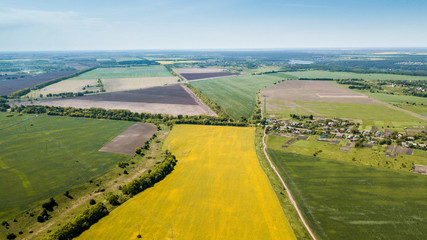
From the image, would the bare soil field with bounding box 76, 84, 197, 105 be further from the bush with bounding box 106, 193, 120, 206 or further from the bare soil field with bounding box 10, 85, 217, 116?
the bush with bounding box 106, 193, 120, 206

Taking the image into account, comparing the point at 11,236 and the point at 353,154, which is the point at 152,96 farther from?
the point at 353,154

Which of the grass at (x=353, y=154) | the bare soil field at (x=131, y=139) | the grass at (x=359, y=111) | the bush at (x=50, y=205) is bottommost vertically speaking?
the bush at (x=50, y=205)

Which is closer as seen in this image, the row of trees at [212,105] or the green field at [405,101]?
the row of trees at [212,105]

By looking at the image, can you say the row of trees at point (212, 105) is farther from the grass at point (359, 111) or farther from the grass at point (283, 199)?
the grass at point (359, 111)

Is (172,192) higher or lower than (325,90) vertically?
lower

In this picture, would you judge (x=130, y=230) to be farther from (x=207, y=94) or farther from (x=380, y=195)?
(x=207, y=94)

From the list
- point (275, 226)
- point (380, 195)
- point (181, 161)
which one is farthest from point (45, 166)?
point (380, 195)

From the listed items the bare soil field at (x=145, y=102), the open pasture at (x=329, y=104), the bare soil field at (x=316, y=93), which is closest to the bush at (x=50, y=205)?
the bare soil field at (x=145, y=102)
